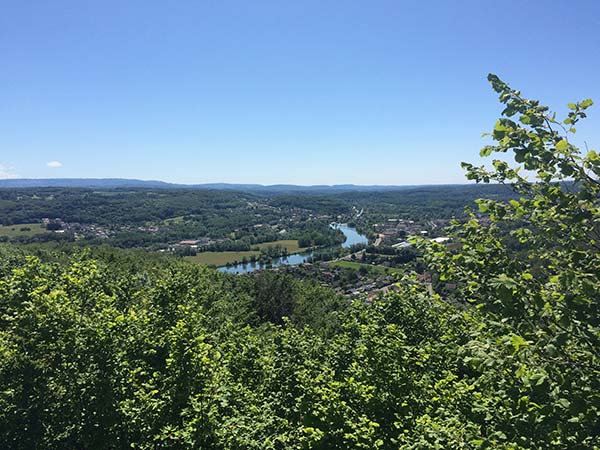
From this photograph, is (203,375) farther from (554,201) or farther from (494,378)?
(554,201)

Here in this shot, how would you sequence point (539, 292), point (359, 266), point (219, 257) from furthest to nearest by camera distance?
point (219, 257), point (359, 266), point (539, 292)

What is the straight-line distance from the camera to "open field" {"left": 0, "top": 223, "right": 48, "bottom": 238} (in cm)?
15660

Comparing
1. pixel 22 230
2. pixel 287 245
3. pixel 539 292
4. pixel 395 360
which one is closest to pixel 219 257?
pixel 287 245

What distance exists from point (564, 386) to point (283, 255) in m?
163

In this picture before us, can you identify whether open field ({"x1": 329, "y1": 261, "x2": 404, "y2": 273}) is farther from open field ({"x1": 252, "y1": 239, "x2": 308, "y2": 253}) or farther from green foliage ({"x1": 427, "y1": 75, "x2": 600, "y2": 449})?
green foliage ({"x1": 427, "y1": 75, "x2": 600, "y2": 449})

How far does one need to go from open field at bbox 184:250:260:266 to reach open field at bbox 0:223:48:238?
76065mm

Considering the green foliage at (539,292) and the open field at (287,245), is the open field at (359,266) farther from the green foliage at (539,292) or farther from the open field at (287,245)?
the green foliage at (539,292)

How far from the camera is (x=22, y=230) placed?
540ft

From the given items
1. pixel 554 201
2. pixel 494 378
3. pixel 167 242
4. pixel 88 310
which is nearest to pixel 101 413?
pixel 88 310

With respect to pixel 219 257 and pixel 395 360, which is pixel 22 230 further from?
pixel 395 360

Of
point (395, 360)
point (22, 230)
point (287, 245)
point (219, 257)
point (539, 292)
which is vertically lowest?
point (219, 257)

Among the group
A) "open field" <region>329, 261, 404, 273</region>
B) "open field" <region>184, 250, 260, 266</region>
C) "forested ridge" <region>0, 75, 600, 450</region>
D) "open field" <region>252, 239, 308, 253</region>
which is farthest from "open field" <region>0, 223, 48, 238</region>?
"forested ridge" <region>0, 75, 600, 450</region>

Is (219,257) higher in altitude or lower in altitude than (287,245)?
lower

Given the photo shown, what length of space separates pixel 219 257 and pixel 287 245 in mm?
41738
